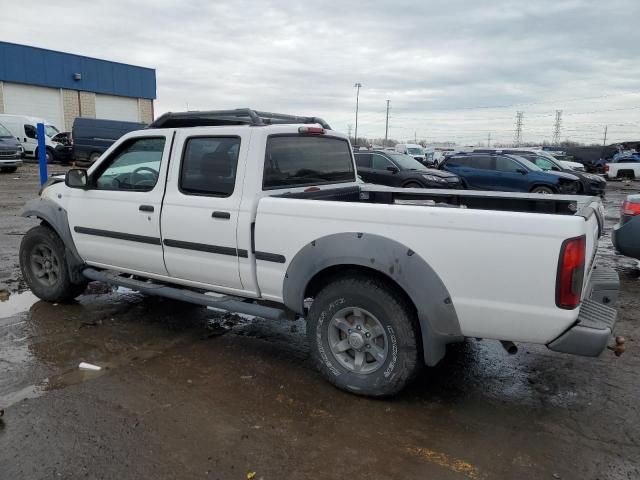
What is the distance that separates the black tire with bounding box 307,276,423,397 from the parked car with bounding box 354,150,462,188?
12.0 m

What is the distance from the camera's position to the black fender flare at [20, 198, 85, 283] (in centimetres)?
532

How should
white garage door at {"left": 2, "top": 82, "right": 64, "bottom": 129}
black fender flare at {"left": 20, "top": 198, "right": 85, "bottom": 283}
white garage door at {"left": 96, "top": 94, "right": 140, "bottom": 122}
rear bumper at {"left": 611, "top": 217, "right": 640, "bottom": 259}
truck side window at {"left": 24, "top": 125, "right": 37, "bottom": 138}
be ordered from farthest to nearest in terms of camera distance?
1. white garage door at {"left": 96, "top": 94, "right": 140, "bottom": 122}
2. white garage door at {"left": 2, "top": 82, "right": 64, "bottom": 129}
3. truck side window at {"left": 24, "top": 125, "right": 37, "bottom": 138}
4. rear bumper at {"left": 611, "top": 217, "right": 640, "bottom": 259}
5. black fender flare at {"left": 20, "top": 198, "right": 85, "bottom": 283}

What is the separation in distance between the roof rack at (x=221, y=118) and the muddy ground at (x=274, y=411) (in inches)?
75.8

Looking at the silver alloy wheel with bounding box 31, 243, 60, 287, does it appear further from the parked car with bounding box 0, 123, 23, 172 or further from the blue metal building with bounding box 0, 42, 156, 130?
the blue metal building with bounding box 0, 42, 156, 130

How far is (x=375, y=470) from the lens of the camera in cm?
290

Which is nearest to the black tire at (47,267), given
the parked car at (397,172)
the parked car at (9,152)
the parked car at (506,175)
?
the parked car at (397,172)

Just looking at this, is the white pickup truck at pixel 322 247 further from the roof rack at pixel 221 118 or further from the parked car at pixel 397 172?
the parked car at pixel 397 172

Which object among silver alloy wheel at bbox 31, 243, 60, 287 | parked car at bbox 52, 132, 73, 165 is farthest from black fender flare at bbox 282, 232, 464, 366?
parked car at bbox 52, 132, 73, 165

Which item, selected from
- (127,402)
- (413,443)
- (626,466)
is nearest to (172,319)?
(127,402)

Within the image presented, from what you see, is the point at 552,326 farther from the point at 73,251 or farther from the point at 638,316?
the point at 73,251

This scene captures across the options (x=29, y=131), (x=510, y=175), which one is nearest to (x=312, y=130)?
(x=510, y=175)

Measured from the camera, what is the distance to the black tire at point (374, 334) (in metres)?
3.43

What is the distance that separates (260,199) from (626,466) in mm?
2832

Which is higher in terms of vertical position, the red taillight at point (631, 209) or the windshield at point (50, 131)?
the windshield at point (50, 131)
